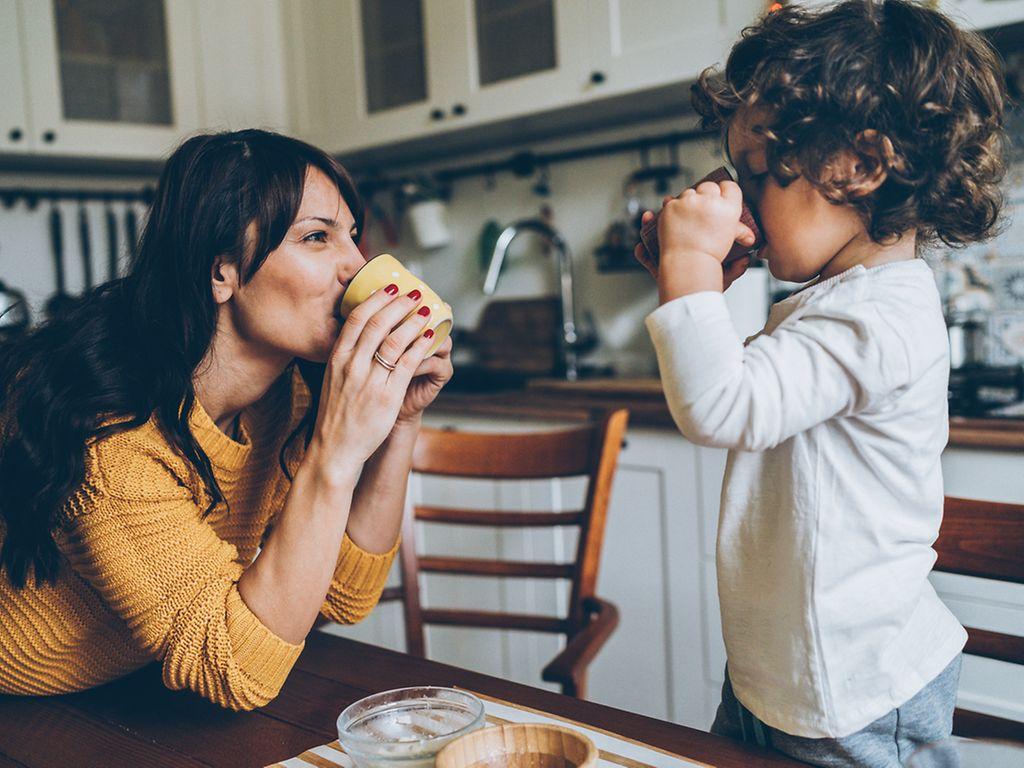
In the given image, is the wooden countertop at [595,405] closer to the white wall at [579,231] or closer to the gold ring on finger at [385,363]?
the white wall at [579,231]

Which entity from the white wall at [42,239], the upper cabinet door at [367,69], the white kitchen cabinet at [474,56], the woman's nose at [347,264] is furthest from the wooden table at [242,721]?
the white wall at [42,239]

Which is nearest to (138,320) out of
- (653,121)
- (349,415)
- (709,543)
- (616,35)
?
(349,415)

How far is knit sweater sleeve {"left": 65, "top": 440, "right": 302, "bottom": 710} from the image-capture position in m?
0.79

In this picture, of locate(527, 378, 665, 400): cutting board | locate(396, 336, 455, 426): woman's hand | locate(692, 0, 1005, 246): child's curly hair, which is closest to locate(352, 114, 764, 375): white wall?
locate(527, 378, 665, 400): cutting board

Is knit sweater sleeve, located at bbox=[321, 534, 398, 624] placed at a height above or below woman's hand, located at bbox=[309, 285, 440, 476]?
below

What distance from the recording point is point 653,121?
8.21 ft

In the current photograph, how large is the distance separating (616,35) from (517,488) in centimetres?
112

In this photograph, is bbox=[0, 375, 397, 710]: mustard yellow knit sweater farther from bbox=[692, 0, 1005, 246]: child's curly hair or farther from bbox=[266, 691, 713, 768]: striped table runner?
bbox=[692, 0, 1005, 246]: child's curly hair

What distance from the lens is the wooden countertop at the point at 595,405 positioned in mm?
1517

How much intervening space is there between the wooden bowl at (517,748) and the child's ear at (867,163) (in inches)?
19.5

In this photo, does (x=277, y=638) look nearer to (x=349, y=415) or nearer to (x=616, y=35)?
(x=349, y=415)

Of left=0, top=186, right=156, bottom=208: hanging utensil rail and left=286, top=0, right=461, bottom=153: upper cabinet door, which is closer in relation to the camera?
left=286, top=0, right=461, bottom=153: upper cabinet door

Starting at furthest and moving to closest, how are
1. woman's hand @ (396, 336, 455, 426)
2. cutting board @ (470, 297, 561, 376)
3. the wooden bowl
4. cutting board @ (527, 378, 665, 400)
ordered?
cutting board @ (470, 297, 561, 376) < cutting board @ (527, 378, 665, 400) < woman's hand @ (396, 336, 455, 426) < the wooden bowl

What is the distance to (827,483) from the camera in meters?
0.74
